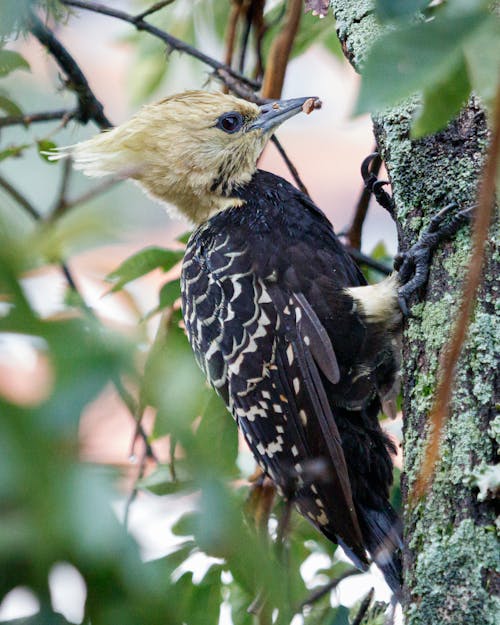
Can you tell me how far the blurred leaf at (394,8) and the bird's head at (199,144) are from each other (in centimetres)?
212

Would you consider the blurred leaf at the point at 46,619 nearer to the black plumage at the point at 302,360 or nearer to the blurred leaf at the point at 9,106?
the black plumage at the point at 302,360

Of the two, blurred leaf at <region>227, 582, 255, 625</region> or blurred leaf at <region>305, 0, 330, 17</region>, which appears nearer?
blurred leaf at <region>227, 582, 255, 625</region>

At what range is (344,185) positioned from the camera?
23.5 ft

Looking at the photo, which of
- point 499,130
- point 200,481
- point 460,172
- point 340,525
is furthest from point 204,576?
point 499,130

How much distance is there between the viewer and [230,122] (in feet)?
10.2

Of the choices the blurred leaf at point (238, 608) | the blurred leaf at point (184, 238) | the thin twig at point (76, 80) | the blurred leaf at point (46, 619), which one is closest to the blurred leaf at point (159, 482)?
the blurred leaf at point (238, 608)

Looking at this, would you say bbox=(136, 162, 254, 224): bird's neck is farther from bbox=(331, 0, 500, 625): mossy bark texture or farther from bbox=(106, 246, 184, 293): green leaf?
bbox=(331, 0, 500, 625): mossy bark texture

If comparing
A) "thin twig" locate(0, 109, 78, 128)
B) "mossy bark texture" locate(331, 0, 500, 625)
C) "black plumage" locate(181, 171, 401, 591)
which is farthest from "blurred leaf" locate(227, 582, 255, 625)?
"thin twig" locate(0, 109, 78, 128)

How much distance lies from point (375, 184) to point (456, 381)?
43.6 inches

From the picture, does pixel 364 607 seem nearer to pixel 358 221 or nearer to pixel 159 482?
pixel 159 482

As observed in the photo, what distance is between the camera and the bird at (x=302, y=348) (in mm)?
2465

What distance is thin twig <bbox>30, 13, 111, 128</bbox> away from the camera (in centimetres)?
269

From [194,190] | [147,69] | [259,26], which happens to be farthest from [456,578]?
[147,69]

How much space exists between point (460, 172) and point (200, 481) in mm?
1343
